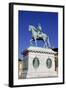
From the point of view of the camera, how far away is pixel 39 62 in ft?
5.11

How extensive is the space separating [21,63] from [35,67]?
88mm

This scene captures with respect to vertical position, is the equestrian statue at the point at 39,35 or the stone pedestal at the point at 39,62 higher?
the equestrian statue at the point at 39,35

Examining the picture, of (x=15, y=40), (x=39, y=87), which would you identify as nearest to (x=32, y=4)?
(x=15, y=40)

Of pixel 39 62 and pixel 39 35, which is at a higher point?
pixel 39 35

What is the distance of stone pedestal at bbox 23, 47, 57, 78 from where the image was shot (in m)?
1.53

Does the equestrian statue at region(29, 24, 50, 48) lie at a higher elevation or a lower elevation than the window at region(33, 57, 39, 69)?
higher

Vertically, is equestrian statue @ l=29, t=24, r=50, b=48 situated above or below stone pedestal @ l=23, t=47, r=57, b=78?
above

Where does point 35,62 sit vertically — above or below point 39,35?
below

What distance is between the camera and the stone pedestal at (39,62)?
5.02 feet

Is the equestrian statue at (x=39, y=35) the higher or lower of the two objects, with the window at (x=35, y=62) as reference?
higher

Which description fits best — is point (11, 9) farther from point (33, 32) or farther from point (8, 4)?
point (33, 32)

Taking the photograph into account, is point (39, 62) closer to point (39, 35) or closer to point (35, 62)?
point (35, 62)

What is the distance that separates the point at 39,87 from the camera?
1.55 m

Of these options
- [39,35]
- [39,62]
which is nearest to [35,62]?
[39,62]
